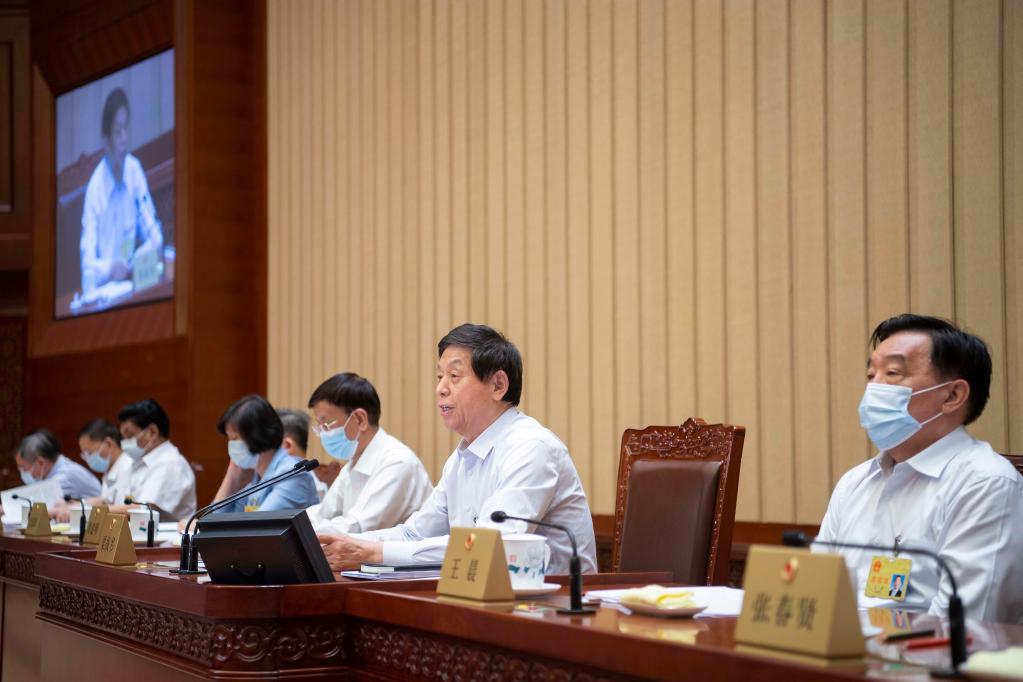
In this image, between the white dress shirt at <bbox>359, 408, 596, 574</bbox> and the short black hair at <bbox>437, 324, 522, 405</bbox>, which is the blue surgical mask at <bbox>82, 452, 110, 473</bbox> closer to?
the white dress shirt at <bbox>359, 408, 596, 574</bbox>

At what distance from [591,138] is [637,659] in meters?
3.93

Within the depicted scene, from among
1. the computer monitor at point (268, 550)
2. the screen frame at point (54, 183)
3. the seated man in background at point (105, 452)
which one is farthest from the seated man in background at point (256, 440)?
the screen frame at point (54, 183)

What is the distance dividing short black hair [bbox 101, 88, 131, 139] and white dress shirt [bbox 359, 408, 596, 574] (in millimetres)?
6720

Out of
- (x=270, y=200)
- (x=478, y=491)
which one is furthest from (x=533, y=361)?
(x=270, y=200)

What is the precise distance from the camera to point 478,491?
3.16 m

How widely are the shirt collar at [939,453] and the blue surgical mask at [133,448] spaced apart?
5.14 metres

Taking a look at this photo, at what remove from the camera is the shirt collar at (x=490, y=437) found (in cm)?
315

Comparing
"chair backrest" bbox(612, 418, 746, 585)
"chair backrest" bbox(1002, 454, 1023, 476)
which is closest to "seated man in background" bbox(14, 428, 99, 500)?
"chair backrest" bbox(612, 418, 746, 585)

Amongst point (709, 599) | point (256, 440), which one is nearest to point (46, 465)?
point (256, 440)

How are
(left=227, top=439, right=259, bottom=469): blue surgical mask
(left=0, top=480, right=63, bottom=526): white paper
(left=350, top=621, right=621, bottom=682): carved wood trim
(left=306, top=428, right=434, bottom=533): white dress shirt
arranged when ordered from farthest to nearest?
(left=0, top=480, right=63, bottom=526): white paper
(left=227, top=439, right=259, bottom=469): blue surgical mask
(left=306, top=428, right=434, bottom=533): white dress shirt
(left=350, top=621, right=621, bottom=682): carved wood trim

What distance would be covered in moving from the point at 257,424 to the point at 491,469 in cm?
211

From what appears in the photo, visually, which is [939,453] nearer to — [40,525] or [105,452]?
[40,525]

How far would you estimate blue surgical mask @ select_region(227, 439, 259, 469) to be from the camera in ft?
16.6

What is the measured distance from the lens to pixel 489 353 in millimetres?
3191
